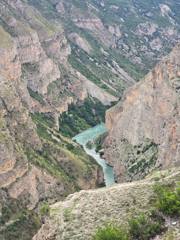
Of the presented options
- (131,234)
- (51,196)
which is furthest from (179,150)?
(131,234)

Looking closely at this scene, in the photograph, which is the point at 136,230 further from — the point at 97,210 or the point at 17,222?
the point at 17,222

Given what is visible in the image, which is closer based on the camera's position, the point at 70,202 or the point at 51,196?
the point at 70,202

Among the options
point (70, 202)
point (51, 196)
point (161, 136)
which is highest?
point (70, 202)

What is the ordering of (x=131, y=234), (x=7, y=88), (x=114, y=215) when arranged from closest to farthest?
(x=131, y=234) → (x=114, y=215) → (x=7, y=88)

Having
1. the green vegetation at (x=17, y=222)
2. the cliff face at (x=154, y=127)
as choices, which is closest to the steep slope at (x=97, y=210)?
the green vegetation at (x=17, y=222)

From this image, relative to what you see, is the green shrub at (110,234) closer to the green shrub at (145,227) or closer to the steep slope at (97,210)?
the green shrub at (145,227)

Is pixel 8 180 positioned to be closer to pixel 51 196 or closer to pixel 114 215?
pixel 51 196
